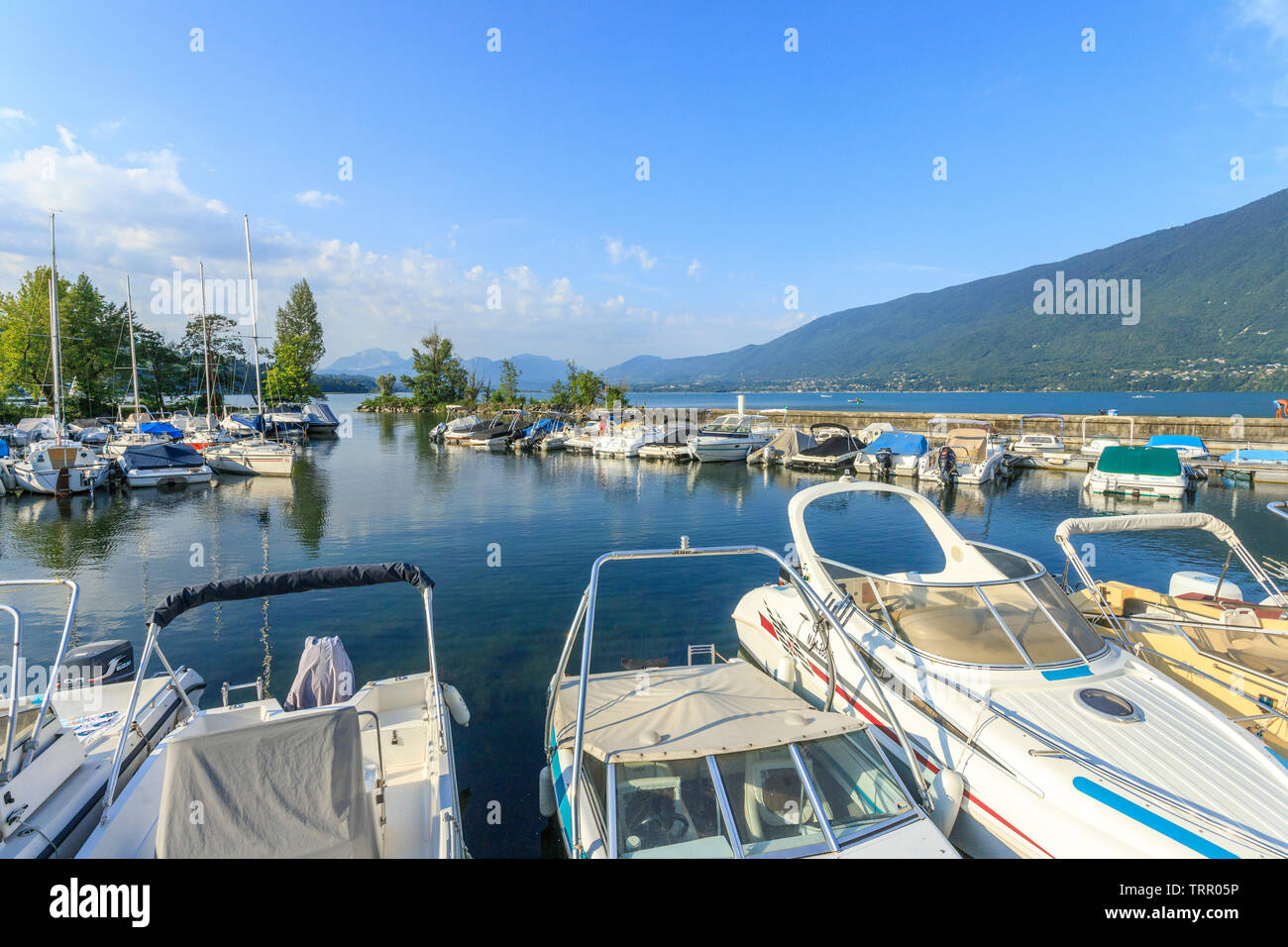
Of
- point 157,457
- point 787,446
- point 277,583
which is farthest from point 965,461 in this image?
point 157,457

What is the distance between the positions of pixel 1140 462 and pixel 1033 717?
96.1 feet

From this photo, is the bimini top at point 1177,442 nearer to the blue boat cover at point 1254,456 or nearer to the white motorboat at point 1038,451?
the blue boat cover at point 1254,456

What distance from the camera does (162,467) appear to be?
2984 centimetres

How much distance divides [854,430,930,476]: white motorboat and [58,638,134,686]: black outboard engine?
1341 inches

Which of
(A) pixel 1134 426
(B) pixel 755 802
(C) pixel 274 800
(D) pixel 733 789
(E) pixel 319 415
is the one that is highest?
(E) pixel 319 415

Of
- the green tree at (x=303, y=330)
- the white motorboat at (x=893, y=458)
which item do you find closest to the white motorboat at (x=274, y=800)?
the white motorboat at (x=893, y=458)

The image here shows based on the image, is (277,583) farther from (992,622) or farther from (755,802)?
(992,622)

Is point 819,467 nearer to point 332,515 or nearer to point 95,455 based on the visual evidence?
point 332,515

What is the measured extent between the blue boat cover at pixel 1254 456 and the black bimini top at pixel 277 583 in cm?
4346

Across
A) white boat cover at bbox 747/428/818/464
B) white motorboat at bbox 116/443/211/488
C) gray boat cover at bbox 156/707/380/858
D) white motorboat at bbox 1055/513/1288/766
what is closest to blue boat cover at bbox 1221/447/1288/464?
white boat cover at bbox 747/428/818/464

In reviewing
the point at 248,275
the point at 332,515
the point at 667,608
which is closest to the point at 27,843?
the point at 667,608

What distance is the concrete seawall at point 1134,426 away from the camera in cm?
4153

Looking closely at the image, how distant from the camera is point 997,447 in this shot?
3506 cm

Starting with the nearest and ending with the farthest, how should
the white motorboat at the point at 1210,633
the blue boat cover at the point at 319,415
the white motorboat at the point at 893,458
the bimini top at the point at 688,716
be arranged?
the bimini top at the point at 688,716
the white motorboat at the point at 1210,633
the white motorboat at the point at 893,458
the blue boat cover at the point at 319,415
